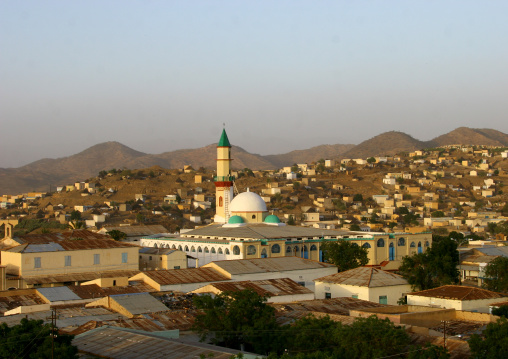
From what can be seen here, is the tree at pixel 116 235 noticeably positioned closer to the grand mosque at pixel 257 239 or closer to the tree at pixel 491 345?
the grand mosque at pixel 257 239

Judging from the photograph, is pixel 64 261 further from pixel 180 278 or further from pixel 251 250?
pixel 251 250

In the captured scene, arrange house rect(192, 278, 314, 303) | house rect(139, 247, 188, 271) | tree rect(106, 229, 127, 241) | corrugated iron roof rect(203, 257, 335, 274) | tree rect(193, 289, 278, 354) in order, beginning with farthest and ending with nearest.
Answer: tree rect(106, 229, 127, 241) → house rect(139, 247, 188, 271) → corrugated iron roof rect(203, 257, 335, 274) → house rect(192, 278, 314, 303) → tree rect(193, 289, 278, 354)

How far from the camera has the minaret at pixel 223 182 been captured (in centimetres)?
5556

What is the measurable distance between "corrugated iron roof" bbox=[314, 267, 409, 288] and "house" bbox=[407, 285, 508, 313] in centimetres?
333

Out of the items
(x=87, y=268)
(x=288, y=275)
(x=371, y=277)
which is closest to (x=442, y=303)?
(x=371, y=277)

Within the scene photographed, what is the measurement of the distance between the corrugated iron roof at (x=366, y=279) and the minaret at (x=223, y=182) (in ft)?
60.9

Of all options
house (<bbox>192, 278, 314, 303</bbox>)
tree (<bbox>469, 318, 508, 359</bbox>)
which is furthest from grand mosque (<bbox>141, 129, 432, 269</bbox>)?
tree (<bbox>469, 318, 508, 359</bbox>)

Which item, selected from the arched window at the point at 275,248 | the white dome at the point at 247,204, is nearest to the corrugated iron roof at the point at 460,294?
the arched window at the point at 275,248

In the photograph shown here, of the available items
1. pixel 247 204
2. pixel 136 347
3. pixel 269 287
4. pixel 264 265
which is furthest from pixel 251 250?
pixel 136 347

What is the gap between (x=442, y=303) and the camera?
31.5m

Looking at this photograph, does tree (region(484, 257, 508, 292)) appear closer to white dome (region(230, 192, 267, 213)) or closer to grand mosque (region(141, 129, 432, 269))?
grand mosque (region(141, 129, 432, 269))

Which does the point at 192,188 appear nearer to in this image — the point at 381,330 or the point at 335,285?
the point at 335,285

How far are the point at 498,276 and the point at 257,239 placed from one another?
A: 14284 millimetres

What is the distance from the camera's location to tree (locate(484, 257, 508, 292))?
37938 millimetres
